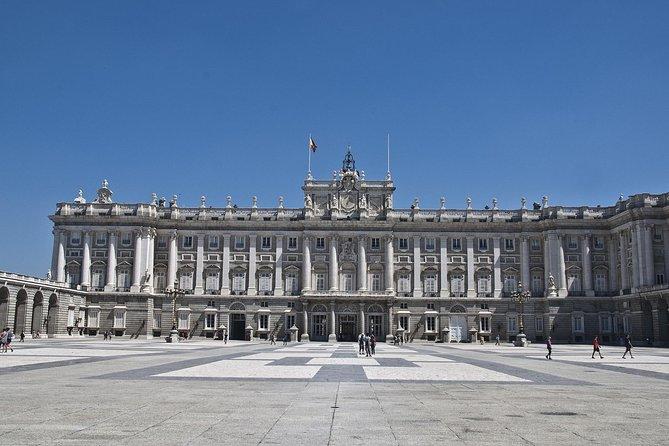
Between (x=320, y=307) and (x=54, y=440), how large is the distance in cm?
8019

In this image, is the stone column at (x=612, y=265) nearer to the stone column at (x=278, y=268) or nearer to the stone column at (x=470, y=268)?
the stone column at (x=470, y=268)

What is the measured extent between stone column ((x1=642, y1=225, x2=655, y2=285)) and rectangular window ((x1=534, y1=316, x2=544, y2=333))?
1647 centimetres

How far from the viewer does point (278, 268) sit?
94125mm

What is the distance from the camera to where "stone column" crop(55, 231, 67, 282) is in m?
91.6

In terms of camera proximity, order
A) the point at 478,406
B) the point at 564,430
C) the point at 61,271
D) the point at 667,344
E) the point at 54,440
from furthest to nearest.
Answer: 1. the point at 61,271
2. the point at 667,344
3. the point at 478,406
4. the point at 564,430
5. the point at 54,440

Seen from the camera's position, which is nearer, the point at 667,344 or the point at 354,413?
the point at 354,413

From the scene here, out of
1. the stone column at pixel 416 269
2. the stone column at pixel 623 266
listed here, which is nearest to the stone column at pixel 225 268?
the stone column at pixel 416 269

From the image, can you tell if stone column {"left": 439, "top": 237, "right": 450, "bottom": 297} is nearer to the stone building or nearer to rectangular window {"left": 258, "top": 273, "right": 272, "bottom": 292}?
the stone building

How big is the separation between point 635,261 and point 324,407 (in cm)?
7372

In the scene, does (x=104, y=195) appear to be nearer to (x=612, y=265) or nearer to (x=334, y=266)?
(x=334, y=266)

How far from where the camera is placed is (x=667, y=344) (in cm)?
7525

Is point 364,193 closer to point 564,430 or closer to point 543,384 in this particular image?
point 543,384

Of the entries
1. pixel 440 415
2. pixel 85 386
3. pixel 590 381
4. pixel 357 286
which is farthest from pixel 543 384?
pixel 357 286

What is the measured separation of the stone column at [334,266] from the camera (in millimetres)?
92625
